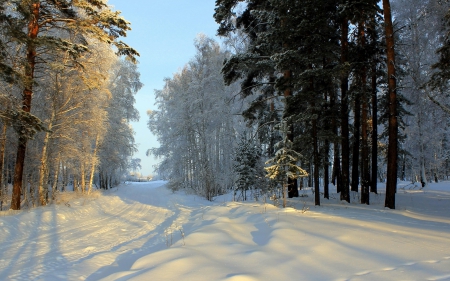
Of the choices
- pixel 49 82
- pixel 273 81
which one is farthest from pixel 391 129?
pixel 49 82

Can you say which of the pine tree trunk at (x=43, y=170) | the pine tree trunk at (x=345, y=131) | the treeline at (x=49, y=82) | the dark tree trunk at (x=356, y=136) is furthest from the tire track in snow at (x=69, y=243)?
the dark tree trunk at (x=356, y=136)

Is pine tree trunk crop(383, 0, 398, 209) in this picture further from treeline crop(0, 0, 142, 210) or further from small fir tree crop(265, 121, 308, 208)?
treeline crop(0, 0, 142, 210)

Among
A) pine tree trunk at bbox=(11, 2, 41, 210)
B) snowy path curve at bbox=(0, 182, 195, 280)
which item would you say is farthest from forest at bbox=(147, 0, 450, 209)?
pine tree trunk at bbox=(11, 2, 41, 210)

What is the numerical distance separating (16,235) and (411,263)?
9.63m

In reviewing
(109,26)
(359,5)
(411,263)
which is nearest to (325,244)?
(411,263)

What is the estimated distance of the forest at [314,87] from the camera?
1016cm

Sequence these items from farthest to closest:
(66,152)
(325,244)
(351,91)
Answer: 1. (66,152)
2. (351,91)
3. (325,244)

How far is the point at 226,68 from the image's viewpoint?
42.2ft

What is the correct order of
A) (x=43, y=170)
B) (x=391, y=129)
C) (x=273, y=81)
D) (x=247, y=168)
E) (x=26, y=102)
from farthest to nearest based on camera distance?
1. (x=247, y=168)
2. (x=273, y=81)
3. (x=43, y=170)
4. (x=26, y=102)
5. (x=391, y=129)

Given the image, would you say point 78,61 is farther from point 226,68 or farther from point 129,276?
point 129,276

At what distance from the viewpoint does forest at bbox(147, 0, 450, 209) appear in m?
10.2

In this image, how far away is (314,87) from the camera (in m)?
12.0

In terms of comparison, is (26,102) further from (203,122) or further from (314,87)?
(203,122)

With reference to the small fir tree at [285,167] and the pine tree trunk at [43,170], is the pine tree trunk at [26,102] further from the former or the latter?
the small fir tree at [285,167]
